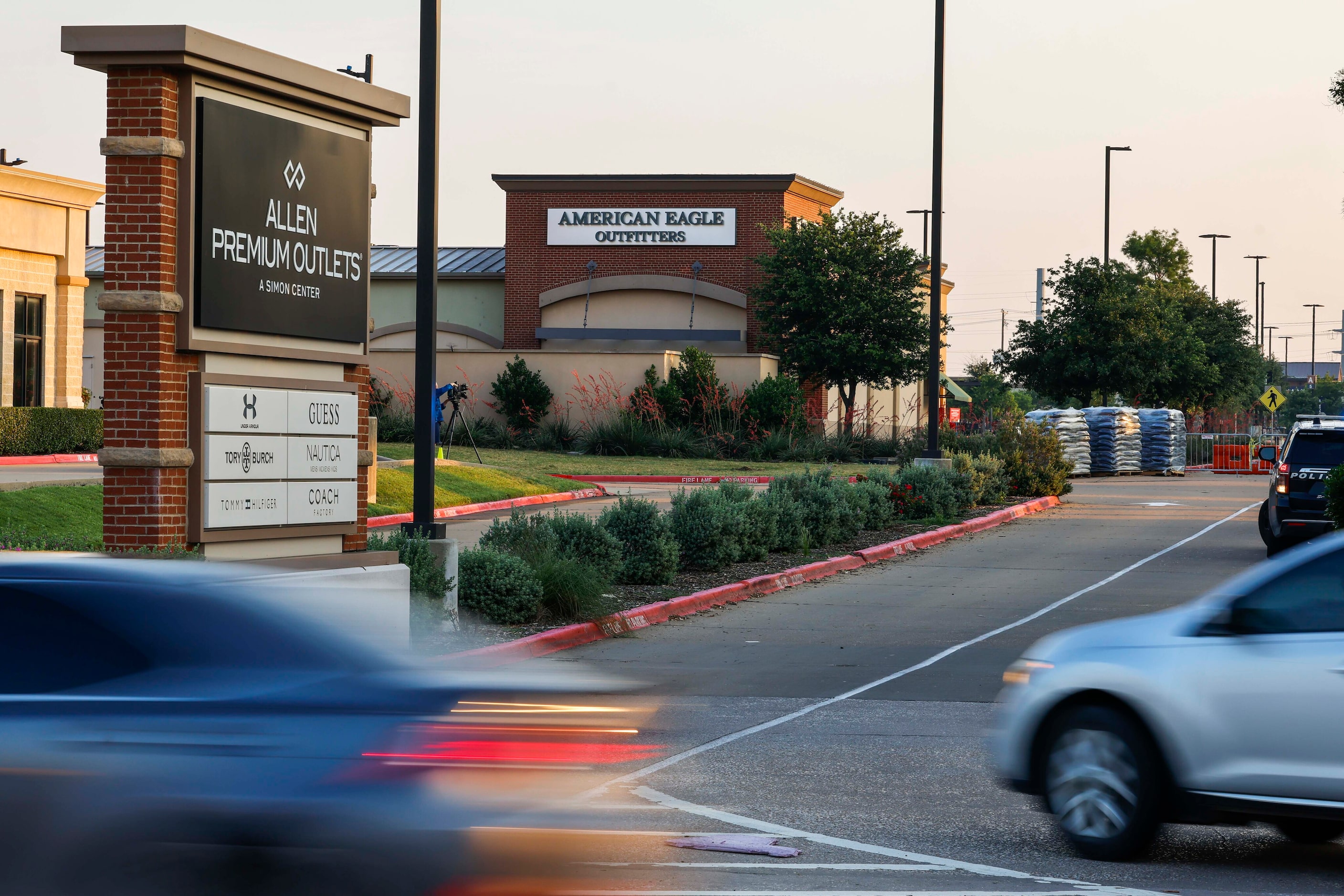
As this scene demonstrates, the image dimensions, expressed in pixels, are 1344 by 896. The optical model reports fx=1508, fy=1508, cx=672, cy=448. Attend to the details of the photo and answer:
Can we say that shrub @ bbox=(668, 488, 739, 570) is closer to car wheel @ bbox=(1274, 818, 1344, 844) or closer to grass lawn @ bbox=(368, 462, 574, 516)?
grass lawn @ bbox=(368, 462, 574, 516)

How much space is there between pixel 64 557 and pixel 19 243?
34.2 meters

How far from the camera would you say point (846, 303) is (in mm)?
48500

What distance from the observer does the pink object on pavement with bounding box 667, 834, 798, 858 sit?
23.3 feet

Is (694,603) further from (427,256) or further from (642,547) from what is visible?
(427,256)

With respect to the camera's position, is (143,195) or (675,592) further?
(675,592)

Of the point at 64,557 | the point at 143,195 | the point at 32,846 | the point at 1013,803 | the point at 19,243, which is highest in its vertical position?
the point at 19,243

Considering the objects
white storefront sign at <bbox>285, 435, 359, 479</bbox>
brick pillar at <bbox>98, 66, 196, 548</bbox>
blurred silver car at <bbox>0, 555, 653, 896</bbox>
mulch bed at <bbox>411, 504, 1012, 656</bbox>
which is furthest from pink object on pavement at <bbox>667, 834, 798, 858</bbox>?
white storefront sign at <bbox>285, 435, 359, 479</bbox>

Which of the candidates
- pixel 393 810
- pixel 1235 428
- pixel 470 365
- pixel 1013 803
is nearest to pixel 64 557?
pixel 393 810

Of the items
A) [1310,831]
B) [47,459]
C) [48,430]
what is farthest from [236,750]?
[48,430]

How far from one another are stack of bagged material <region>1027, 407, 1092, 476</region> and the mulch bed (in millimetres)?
19470

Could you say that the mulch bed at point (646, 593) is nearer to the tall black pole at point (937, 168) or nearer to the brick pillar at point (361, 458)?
the brick pillar at point (361, 458)

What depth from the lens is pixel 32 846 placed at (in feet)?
14.3

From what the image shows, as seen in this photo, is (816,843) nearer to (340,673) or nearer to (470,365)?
(340,673)

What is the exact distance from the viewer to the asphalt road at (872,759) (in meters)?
6.74
